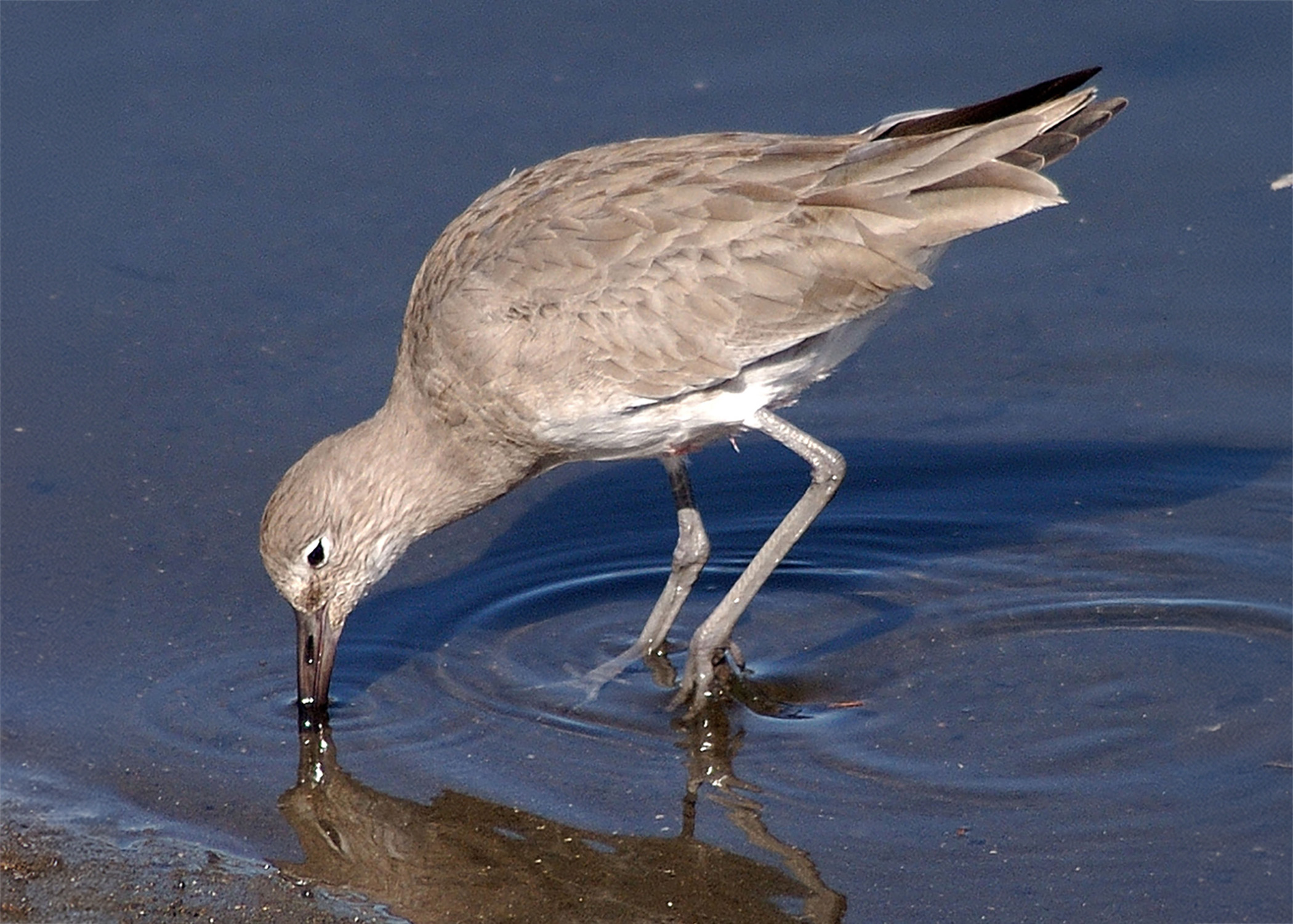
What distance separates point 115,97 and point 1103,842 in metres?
6.65

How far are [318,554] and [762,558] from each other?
162cm

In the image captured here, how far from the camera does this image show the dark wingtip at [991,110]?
680 centimetres

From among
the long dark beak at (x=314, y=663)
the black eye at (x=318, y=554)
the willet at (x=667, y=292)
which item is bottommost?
the long dark beak at (x=314, y=663)

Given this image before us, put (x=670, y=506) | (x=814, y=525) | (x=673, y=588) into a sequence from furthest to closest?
(x=670, y=506)
(x=814, y=525)
(x=673, y=588)

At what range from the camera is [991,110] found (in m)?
6.86

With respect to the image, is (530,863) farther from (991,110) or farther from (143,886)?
(991,110)

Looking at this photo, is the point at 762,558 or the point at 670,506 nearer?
the point at 762,558

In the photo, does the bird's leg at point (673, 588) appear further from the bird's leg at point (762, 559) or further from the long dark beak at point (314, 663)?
the long dark beak at point (314, 663)

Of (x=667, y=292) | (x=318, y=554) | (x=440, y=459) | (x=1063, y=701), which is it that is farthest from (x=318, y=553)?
(x=1063, y=701)

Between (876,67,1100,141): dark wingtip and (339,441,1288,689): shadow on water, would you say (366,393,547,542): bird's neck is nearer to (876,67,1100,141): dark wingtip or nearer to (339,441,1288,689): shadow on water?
(339,441,1288,689): shadow on water

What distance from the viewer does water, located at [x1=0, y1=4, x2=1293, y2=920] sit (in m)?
6.02

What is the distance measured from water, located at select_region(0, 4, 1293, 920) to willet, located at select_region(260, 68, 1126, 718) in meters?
0.53

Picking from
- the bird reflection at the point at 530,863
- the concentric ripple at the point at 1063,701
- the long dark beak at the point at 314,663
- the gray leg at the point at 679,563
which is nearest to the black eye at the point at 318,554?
the long dark beak at the point at 314,663

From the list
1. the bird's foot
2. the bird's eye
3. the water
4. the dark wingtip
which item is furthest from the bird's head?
the dark wingtip
